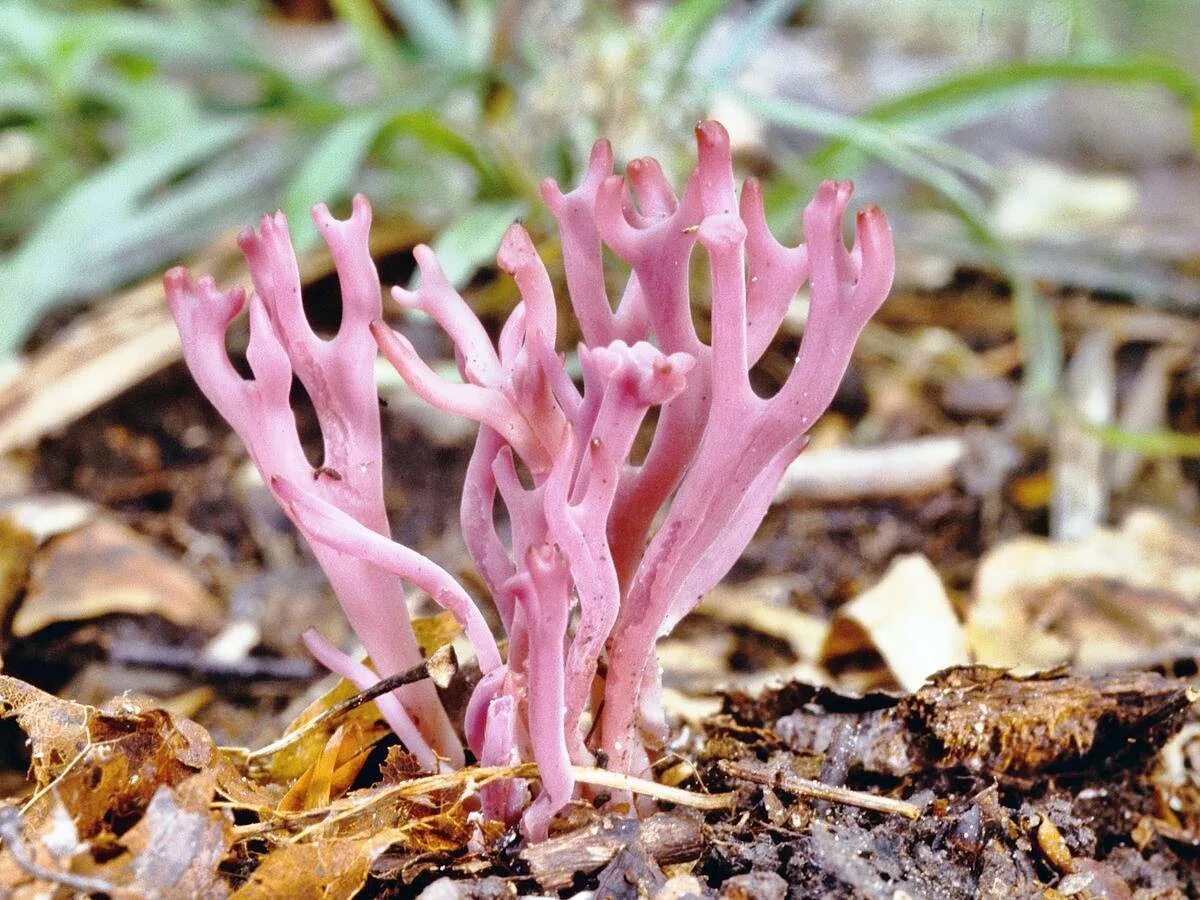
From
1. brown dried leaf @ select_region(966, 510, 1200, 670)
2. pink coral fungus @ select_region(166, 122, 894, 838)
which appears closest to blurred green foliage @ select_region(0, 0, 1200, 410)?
brown dried leaf @ select_region(966, 510, 1200, 670)

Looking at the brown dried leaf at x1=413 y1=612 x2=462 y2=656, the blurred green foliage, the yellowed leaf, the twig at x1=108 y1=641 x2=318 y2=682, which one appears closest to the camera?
the brown dried leaf at x1=413 y1=612 x2=462 y2=656

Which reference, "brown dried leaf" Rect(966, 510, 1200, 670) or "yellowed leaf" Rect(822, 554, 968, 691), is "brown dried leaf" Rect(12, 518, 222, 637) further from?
"brown dried leaf" Rect(966, 510, 1200, 670)

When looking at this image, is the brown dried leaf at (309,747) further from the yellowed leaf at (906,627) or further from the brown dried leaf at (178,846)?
the yellowed leaf at (906,627)

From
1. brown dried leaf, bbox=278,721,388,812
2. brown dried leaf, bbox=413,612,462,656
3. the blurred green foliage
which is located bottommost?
brown dried leaf, bbox=278,721,388,812

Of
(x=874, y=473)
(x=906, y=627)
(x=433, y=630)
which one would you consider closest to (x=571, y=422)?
(x=433, y=630)

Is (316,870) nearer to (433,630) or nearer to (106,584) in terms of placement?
(433,630)

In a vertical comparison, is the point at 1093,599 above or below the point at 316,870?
below

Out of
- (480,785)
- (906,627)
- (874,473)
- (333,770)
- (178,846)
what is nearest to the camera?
(178,846)
